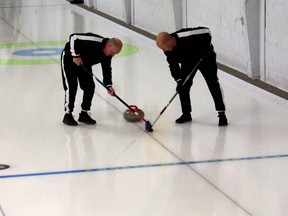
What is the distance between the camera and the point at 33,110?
9.77m

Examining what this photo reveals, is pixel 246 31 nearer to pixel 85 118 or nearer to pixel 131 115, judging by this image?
pixel 131 115

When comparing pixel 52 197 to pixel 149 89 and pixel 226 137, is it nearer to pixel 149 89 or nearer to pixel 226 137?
pixel 226 137

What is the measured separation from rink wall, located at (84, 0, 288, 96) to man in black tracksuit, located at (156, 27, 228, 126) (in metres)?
1.92

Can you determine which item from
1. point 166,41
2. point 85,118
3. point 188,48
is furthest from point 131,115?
point 166,41

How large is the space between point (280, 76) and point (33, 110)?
11.3 feet

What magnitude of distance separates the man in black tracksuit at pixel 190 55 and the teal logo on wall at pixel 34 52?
4689 millimetres

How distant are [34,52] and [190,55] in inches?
238

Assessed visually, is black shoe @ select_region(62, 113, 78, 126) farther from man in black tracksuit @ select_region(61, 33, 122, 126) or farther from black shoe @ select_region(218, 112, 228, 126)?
black shoe @ select_region(218, 112, 228, 126)

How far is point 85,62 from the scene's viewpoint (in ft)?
28.8

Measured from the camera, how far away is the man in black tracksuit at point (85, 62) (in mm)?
8570

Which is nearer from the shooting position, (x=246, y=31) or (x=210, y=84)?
(x=210, y=84)

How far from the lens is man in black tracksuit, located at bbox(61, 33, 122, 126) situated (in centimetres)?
857

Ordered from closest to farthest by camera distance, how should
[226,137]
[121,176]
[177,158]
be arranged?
[121,176]
[177,158]
[226,137]

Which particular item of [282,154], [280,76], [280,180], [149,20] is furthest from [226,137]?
[149,20]
